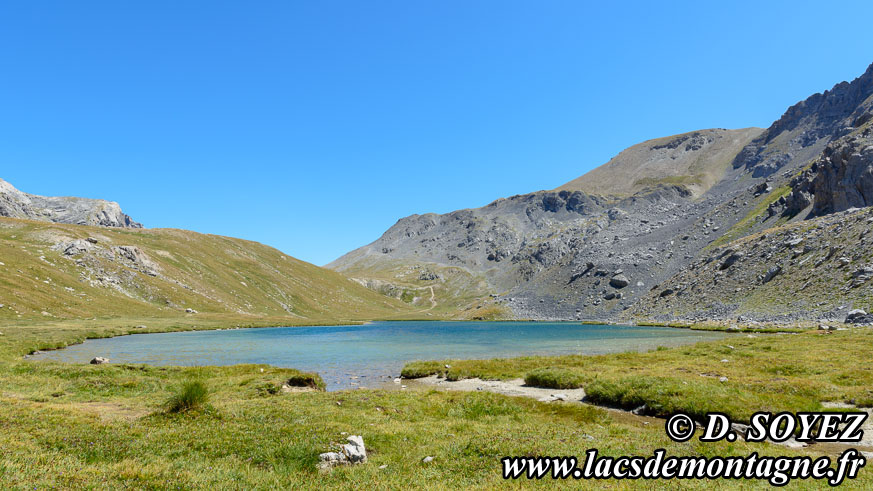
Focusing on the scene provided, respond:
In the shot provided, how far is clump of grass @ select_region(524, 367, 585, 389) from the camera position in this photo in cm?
3055

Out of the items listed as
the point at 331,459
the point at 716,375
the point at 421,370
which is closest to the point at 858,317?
the point at 716,375

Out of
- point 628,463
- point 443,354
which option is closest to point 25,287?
point 443,354

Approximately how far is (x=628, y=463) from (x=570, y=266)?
7458 inches

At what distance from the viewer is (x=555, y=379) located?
31.5 meters

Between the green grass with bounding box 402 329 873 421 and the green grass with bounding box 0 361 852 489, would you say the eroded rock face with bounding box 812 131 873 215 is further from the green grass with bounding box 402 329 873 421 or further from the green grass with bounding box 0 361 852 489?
the green grass with bounding box 0 361 852 489

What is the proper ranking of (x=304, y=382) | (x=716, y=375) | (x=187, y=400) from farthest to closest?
1. (x=304, y=382)
2. (x=716, y=375)
3. (x=187, y=400)

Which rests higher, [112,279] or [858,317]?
[112,279]

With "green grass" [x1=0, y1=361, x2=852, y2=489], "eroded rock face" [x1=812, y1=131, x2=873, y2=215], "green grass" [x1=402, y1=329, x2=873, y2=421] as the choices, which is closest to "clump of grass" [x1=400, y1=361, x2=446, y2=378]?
"green grass" [x1=402, y1=329, x2=873, y2=421]

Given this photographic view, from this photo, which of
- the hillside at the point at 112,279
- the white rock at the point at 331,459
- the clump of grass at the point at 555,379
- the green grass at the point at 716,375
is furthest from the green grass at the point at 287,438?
the hillside at the point at 112,279

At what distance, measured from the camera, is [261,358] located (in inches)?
2052

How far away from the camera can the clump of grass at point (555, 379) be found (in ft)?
100

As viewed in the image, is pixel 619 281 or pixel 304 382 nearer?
pixel 304 382

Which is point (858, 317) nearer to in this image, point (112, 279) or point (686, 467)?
point (686, 467)

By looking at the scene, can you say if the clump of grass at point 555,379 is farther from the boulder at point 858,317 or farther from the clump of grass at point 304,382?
the boulder at point 858,317
